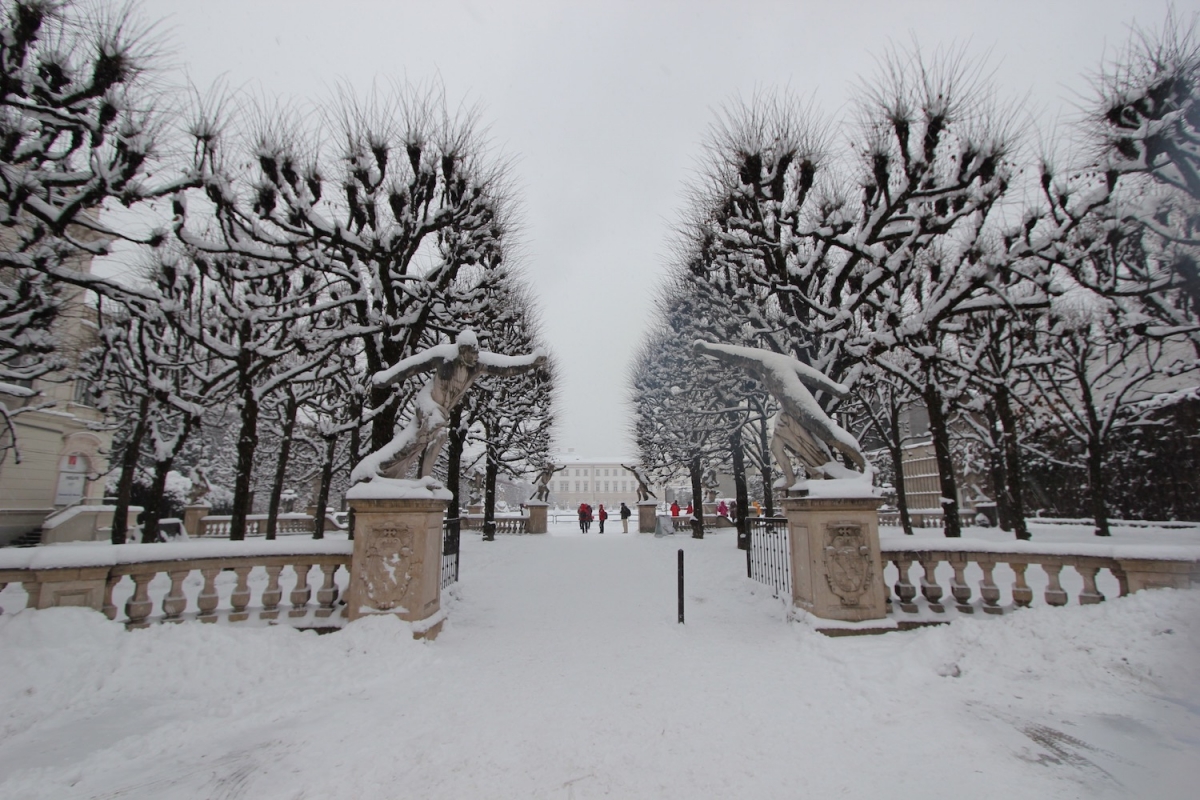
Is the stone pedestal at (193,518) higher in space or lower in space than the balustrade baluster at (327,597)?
higher

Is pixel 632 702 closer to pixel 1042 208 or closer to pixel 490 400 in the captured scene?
pixel 1042 208

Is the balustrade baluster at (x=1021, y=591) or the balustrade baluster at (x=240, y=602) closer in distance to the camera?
the balustrade baluster at (x=240, y=602)

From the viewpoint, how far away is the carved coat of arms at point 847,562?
20.5ft

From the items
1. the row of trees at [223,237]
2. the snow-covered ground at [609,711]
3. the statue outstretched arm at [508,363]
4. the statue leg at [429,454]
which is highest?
the row of trees at [223,237]

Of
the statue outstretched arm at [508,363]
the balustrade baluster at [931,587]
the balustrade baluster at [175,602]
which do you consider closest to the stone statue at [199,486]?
the balustrade baluster at [175,602]

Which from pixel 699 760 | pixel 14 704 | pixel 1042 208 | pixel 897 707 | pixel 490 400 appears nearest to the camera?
pixel 699 760

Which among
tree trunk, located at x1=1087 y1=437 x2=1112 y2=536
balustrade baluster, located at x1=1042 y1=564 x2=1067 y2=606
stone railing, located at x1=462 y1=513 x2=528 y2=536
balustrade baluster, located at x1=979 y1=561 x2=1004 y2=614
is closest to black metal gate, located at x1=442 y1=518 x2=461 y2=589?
balustrade baluster, located at x1=979 y1=561 x2=1004 y2=614

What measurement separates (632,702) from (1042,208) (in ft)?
37.4

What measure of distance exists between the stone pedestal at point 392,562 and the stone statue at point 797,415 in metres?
4.13

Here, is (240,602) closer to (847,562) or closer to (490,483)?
(847,562)

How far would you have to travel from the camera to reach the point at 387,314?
9.94 metres

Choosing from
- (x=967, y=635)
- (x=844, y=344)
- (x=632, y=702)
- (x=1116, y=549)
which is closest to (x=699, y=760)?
(x=632, y=702)

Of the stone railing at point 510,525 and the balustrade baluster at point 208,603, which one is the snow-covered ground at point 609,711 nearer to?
the balustrade baluster at point 208,603

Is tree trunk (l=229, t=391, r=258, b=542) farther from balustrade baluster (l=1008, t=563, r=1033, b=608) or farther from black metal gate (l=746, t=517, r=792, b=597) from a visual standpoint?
balustrade baluster (l=1008, t=563, r=1033, b=608)
